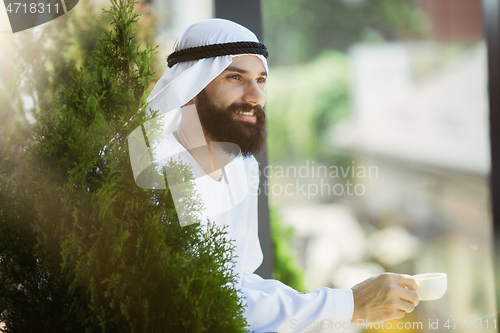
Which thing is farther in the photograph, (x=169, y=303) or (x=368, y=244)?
(x=368, y=244)

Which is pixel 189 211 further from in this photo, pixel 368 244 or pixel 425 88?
pixel 425 88

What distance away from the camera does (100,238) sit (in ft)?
2.62

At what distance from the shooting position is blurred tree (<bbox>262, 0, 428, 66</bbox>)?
8.59 m

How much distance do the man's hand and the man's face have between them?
673mm

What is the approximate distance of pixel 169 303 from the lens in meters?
0.81

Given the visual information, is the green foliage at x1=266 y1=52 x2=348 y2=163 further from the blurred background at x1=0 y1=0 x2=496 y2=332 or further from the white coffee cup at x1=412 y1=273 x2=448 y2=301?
the white coffee cup at x1=412 y1=273 x2=448 y2=301

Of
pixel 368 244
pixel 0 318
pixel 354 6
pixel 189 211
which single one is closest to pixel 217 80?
pixel 189 211

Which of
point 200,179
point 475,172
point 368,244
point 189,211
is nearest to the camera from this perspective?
point 189,211

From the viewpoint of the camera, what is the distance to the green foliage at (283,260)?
8.53 feet

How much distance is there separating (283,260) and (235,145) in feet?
4.76

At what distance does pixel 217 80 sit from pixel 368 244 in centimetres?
398

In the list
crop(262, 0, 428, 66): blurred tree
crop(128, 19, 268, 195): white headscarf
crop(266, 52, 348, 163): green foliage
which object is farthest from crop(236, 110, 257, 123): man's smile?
crop(262, 0, 428, 66): blurred tree

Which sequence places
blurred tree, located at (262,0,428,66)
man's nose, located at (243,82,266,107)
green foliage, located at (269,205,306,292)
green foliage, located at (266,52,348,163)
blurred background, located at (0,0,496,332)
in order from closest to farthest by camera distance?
man's nose, located at (243,82,266,107)
green foliage, located at (269,205,306,292)
blurred background, located at (0,0,496,332)
green foliage, located at (266,52,348,163)
blurred tree, located at (262,0,428,66)

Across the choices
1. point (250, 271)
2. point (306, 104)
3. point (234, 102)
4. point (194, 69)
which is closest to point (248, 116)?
point (234, 102)
